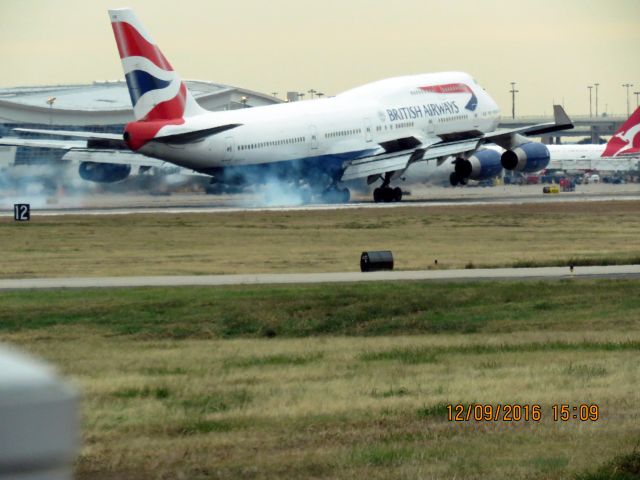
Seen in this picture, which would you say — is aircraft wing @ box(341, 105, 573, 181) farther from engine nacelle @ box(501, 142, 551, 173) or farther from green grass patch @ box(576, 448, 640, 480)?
green grass patch @ box(576, 448, 640, 480)

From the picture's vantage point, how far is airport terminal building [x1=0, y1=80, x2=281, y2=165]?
169m

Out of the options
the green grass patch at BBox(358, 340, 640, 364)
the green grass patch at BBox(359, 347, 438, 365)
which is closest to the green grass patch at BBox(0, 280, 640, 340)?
the green grass patch at BBox(358, 340, 640, 364)

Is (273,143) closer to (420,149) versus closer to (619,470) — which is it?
(420,149)

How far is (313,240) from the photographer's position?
54.3 meters

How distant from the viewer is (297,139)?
83.1 meters

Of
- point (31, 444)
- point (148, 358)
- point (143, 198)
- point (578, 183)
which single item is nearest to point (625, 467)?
point (31, 444)

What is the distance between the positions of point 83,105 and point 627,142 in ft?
263

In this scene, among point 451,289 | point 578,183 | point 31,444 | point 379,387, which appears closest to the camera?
point 31,444

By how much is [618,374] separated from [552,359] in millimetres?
2294

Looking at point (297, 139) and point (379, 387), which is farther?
point (297, 139)

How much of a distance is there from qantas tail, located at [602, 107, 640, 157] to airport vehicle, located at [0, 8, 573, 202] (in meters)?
33.7

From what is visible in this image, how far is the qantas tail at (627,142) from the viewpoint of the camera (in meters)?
125

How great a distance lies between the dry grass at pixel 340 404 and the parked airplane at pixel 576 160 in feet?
211

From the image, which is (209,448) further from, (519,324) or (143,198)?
(143,198)
